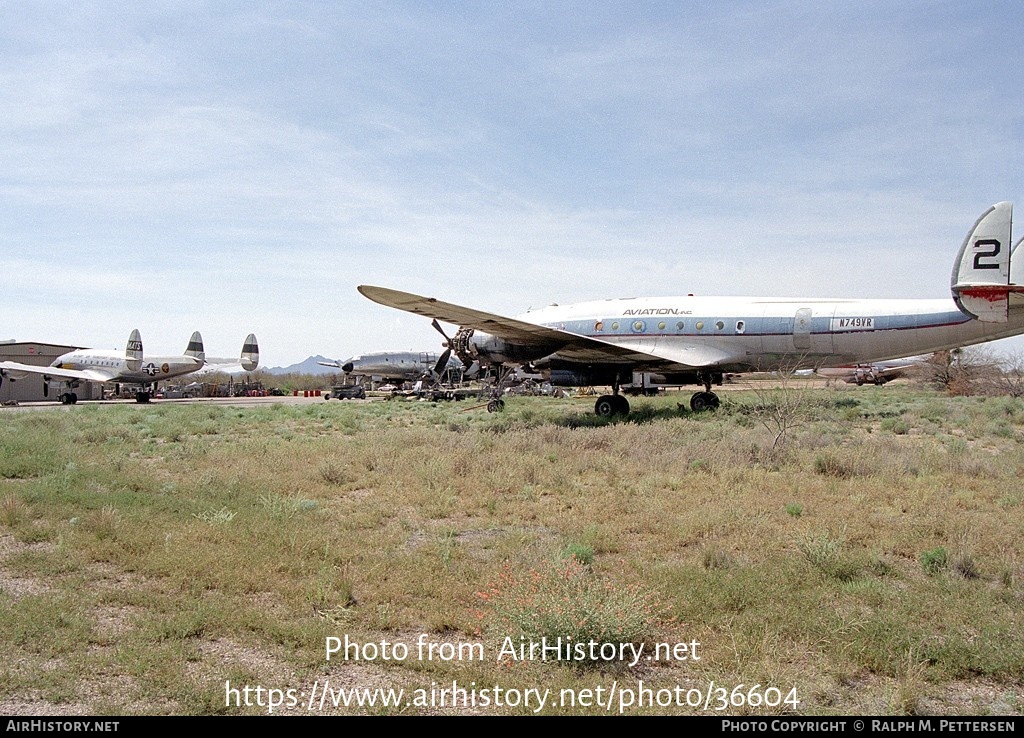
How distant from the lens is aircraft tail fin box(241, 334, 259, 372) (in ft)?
234

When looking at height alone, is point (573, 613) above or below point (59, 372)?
below

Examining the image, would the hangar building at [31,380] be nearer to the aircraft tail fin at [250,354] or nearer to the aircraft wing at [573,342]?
the aircraft tail fin at [250,354]

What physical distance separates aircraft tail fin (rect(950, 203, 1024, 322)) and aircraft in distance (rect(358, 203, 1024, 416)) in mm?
24

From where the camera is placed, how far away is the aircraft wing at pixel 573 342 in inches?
790

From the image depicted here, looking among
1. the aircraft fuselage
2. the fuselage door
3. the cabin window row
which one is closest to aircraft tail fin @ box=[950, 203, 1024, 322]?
the aircraft fuselage

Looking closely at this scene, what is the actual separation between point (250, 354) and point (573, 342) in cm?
5829

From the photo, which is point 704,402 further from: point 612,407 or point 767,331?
point 767,331

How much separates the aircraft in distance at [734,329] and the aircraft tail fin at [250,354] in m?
52.9

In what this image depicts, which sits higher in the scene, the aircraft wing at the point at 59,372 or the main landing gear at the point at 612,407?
the aircraft wing at the point at 59,372

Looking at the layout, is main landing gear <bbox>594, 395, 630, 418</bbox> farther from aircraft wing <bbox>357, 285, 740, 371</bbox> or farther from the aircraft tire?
the aircraft tire

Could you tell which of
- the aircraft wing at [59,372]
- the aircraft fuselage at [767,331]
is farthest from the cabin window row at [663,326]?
the aircraft wing at [59,372]

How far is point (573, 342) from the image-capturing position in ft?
70.8

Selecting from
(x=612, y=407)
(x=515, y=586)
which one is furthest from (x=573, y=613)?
(x=612, y=407)
